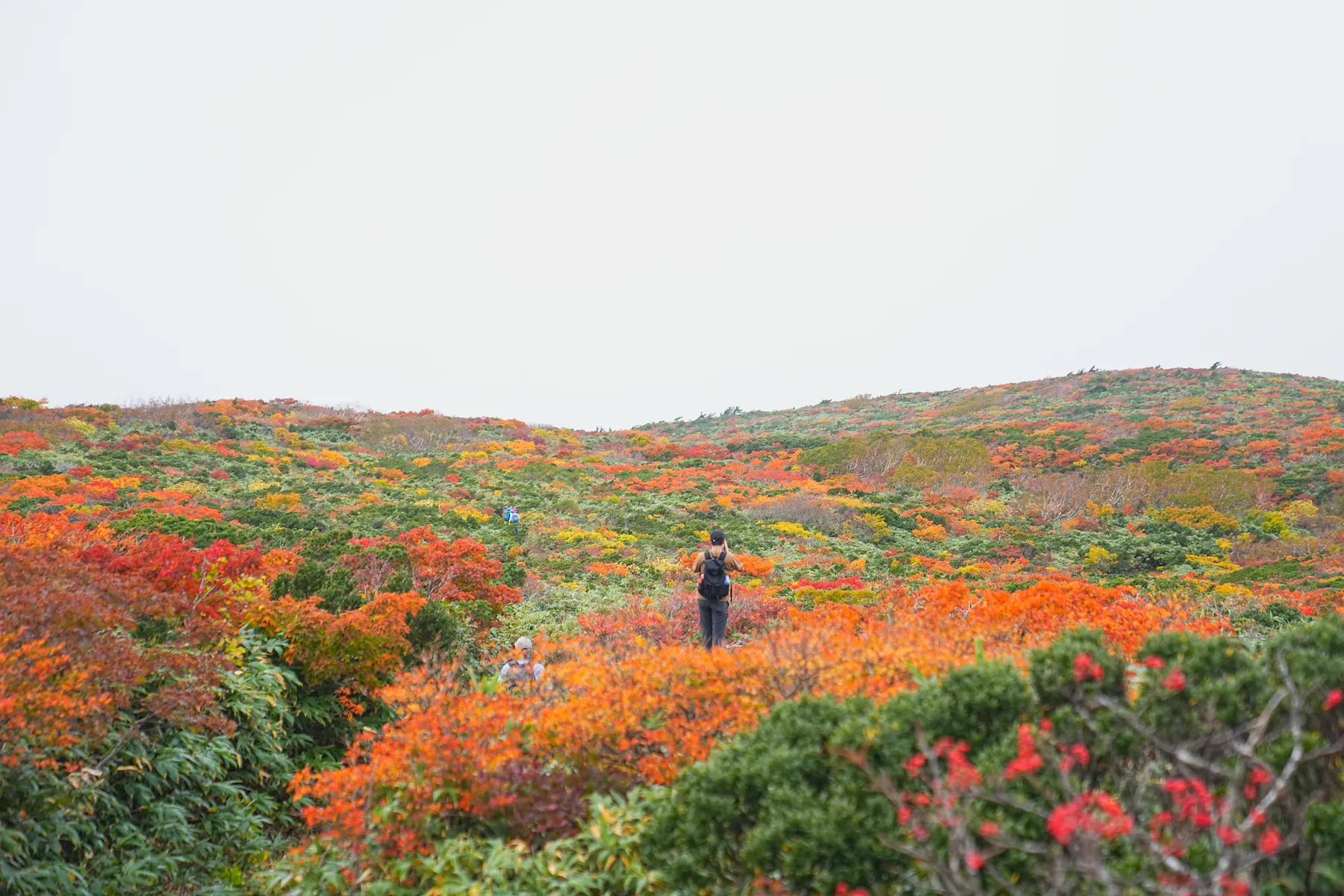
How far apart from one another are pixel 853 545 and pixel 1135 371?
4207cm

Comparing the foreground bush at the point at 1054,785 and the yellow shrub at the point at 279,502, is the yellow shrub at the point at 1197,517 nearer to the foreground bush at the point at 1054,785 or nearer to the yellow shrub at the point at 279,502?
the foreground bush at the point at 1054,785

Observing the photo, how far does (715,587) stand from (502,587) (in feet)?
18.4

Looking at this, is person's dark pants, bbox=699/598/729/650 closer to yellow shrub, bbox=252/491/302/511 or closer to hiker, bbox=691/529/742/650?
hiker, bbox=691/529/742/650

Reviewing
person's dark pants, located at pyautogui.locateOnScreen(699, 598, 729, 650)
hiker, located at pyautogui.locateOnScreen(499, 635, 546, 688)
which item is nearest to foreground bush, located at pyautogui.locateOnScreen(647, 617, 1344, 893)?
hiker, located at pyautogui.locateOnScreen(499, 635, 546, 688)

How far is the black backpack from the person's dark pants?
0.09 m

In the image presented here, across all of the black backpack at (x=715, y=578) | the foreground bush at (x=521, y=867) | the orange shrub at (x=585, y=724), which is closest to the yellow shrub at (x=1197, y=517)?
the orange shrub at (x=585, y=724)

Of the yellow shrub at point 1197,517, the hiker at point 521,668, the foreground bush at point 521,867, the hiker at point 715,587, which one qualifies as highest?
the hiker at point 715,587

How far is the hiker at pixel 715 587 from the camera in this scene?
902 centimetres

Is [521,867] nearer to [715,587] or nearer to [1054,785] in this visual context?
[1054,785]

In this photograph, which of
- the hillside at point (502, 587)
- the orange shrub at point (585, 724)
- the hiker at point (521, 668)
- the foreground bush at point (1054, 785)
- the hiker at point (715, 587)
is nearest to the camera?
the foreground bush at point (1054, 785)

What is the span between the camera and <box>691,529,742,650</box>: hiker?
29.6 feet

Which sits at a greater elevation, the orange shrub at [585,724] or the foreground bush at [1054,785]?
the foreground bush at [1054,785]

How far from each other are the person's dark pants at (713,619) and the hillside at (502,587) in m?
0.98

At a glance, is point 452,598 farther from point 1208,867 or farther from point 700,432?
point 700,432
